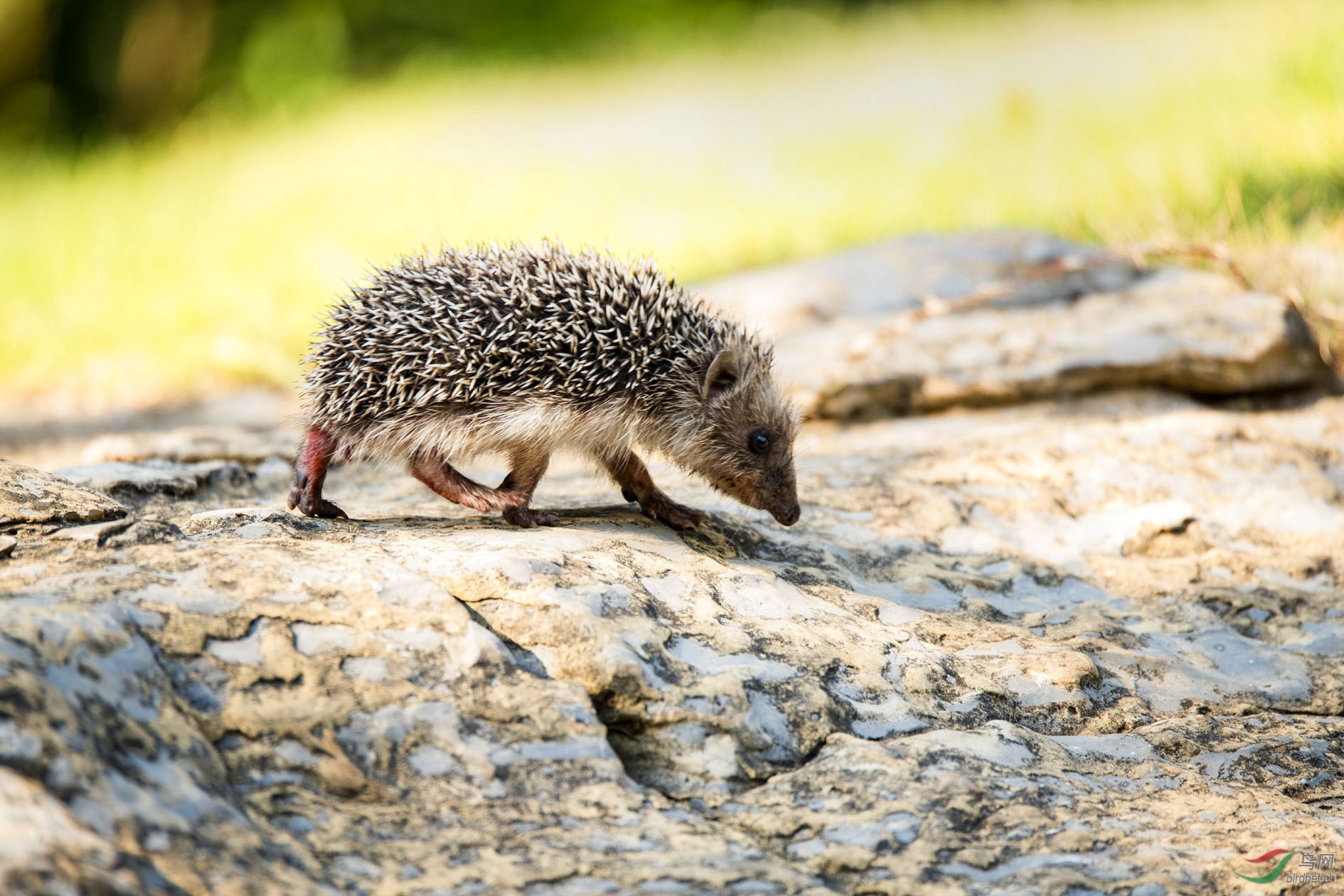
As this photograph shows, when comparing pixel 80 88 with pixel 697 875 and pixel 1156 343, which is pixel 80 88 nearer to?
pixel 1156 343

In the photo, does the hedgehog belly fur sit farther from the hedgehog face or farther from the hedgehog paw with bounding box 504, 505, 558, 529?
the hedgehog face

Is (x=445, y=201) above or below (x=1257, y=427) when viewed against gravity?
above

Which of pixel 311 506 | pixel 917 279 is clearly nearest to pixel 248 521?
pixel 311 506

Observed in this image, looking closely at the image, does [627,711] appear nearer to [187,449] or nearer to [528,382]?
[528,382]

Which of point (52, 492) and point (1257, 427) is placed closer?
point (52, 492)

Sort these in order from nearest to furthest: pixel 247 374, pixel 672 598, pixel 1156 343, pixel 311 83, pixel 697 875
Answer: pixel 697 875 → pixel 672 598 → pixel 1156 343 → pixel 247 374 → pixel 311 83

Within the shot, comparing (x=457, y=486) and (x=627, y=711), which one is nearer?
(x=627, y=711)

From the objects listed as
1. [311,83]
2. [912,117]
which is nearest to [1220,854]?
[912,117]

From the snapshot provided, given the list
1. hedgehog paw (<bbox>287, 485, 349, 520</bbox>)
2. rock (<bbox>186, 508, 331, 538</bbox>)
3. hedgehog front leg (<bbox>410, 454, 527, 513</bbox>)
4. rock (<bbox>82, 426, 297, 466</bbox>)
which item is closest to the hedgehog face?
hedgehog front leg (<bbox>410, 454, 527, 513</bbox>)
